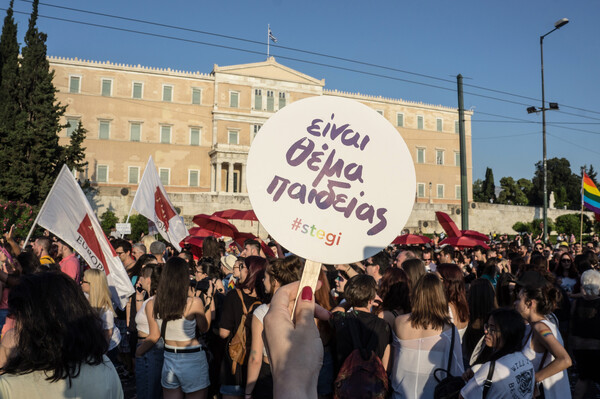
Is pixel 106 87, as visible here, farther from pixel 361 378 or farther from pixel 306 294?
pixel 306 294


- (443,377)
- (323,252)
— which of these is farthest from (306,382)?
(443,377)

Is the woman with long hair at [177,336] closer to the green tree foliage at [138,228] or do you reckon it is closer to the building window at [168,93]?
the green tree foliage at [138,228]

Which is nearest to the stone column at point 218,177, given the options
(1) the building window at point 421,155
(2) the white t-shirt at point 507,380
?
(1) the building window at point 421,155

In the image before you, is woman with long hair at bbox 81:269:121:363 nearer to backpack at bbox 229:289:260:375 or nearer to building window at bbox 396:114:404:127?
backpack at bbox 229:289:260:375

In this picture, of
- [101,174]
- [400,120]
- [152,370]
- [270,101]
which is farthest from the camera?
[400,120]

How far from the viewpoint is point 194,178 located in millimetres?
43156

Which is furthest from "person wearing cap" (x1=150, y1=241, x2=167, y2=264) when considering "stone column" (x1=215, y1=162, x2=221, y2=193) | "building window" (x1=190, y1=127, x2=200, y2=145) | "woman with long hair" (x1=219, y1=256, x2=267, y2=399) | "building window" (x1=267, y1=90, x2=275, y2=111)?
"building window" (x1=267, y1=90, x2=275, y2=111)

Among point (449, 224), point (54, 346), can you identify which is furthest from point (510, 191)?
point (54, 346)

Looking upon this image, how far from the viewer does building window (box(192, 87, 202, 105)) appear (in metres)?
43.1

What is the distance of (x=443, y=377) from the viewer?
3076 mm

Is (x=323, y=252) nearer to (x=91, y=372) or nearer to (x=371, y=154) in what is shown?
(x=371, y=154)

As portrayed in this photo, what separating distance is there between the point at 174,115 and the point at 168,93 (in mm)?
1920

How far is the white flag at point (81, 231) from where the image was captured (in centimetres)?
541

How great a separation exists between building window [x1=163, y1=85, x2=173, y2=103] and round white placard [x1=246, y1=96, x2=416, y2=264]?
4242 centimetres
